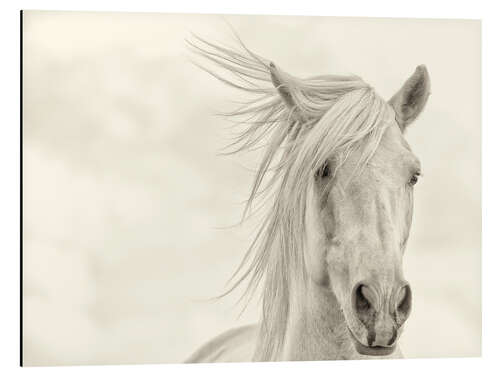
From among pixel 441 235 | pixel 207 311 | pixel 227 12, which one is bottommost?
pixel 207 311

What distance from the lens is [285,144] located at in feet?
8.63

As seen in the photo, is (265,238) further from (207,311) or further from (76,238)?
(76,238)

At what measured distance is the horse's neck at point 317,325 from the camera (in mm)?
2445

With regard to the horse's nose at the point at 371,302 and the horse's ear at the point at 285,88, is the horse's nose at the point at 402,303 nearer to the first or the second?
the horse's nose at the point at 371,302

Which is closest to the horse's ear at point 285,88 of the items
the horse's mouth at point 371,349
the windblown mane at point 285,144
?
the windblown mane at point 285,144

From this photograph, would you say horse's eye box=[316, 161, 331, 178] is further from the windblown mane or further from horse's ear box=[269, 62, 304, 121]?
horse's ear box=[269, 62, 304, 121]

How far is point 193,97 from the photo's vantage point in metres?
2.85

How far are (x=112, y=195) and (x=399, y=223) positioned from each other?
1.09 meters

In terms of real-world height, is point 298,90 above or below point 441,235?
above

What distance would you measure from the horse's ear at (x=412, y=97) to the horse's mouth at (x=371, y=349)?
0.81 meters

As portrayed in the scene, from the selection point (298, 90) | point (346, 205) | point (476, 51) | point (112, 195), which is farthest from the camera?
point (476, 51)

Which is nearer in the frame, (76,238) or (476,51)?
(76,238)

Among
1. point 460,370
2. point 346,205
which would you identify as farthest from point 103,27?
point 460,370

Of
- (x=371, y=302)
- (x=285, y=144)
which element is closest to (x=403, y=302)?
(x=371, y=302)
